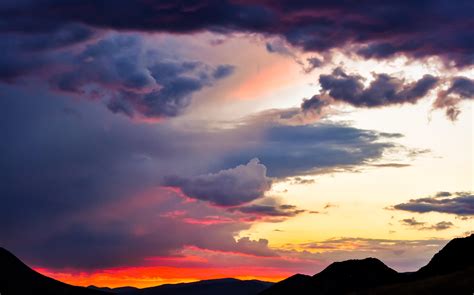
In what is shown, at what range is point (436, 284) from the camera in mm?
193625

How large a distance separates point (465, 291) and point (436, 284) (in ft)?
55.1

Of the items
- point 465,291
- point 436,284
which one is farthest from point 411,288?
point 465,291

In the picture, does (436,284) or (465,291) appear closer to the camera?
(465,291)

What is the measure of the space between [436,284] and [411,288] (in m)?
8.71

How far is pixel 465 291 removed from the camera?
17712 cm

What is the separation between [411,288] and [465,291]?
2453 centimetres

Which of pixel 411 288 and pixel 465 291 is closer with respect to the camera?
pixel 465 291

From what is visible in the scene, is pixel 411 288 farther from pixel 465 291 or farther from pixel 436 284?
pixel 465 291

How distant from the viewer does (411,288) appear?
19988 centimetres
